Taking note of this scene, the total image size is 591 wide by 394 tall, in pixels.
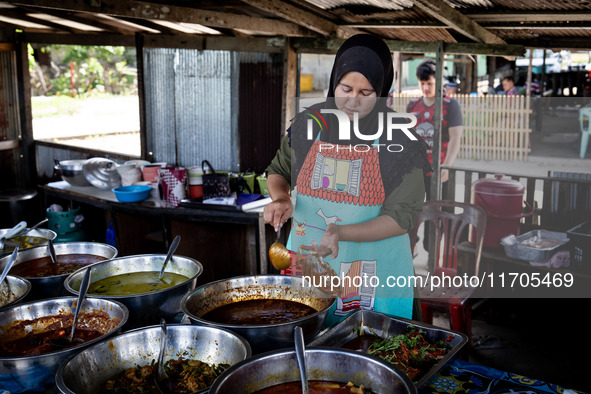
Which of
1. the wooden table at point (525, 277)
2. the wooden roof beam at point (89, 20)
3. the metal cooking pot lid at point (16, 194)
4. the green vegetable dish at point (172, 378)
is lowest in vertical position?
Result: the wooden table at point (525, 277)

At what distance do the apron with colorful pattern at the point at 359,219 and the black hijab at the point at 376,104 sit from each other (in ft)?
0.18

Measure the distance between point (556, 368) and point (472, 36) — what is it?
2.34 meters

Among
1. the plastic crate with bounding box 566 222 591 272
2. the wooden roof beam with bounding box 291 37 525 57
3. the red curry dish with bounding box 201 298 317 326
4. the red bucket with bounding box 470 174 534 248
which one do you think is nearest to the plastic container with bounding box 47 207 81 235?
the wooden roof beam with bounding box 291 37 525 57

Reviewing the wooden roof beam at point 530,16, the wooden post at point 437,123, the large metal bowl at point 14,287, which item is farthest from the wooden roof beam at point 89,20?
the large metal bowl at point 14,287

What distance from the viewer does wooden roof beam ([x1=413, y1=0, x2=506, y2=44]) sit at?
129 inches

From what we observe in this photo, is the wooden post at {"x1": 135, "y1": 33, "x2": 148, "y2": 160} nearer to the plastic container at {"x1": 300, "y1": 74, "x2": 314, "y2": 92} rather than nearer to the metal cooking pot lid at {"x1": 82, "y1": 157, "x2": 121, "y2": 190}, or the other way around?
the metal cooking pot lid at {"x1": 82, "y1": 157, "x2": 121, "y2": 190}

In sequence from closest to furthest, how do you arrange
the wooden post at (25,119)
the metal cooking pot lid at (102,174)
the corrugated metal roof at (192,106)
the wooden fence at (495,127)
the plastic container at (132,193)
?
the plastic container at (132,193) < the metal cooking pot lid at (102,174) < the corrugated metal roof at (192,106) < the wooden post at (25,119) < the wooden fence at (495,127)

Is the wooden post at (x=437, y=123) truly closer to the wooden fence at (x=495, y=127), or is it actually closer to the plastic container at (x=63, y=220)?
the plastic container at (x=63, y=220)

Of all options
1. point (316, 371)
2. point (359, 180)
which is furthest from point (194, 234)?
point (316, 371)

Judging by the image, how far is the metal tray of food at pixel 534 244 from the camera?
13.2ft

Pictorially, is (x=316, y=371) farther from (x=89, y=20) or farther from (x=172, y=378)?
(x=89, y=20)

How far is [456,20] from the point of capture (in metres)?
3.56

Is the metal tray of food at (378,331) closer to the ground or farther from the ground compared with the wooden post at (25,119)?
closer to the ground

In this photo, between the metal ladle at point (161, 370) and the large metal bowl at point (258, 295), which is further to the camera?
the large metal bowl at point (258, 295)
